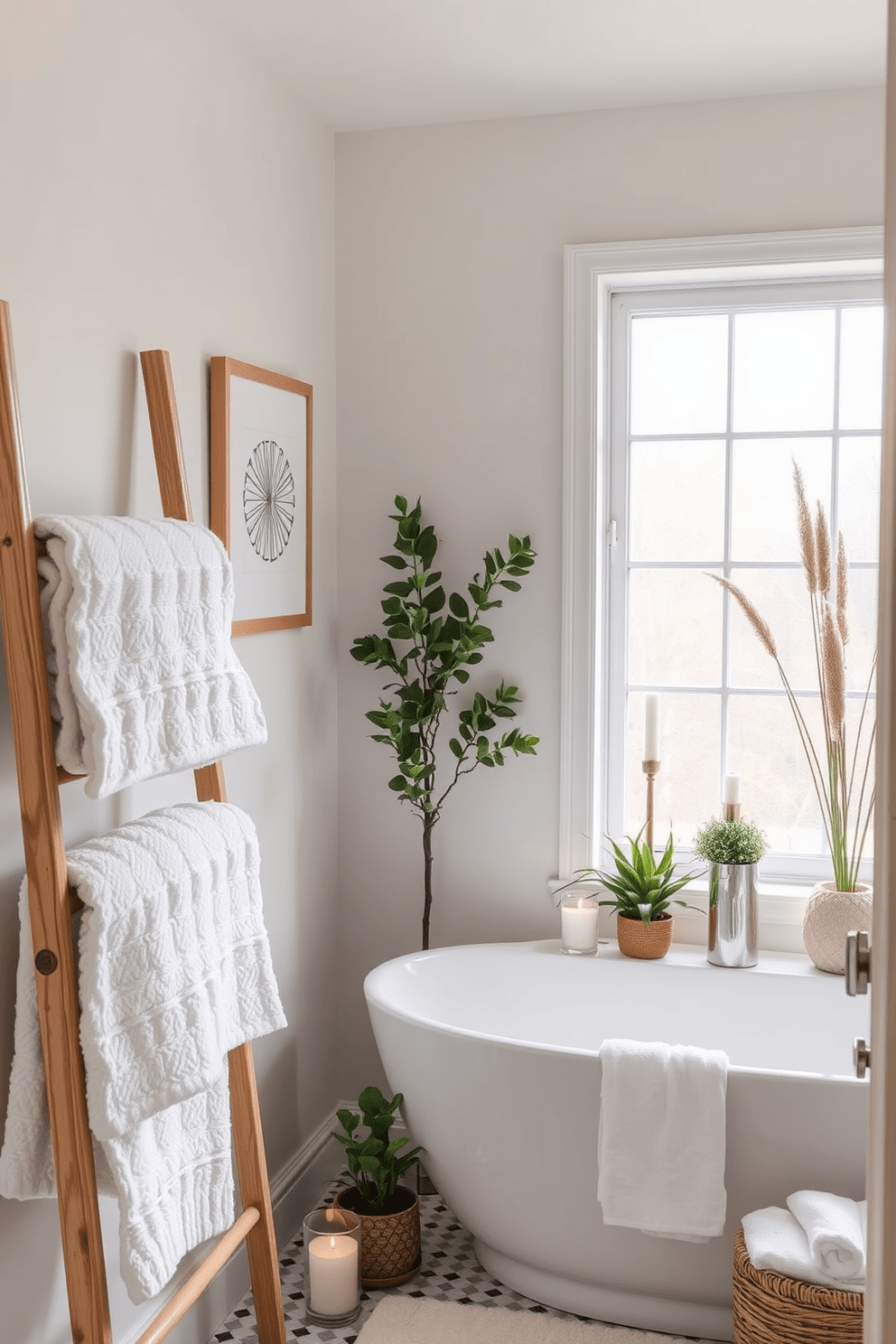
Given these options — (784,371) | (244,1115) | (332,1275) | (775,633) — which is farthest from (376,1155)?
(784,371)

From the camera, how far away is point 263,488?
257cm

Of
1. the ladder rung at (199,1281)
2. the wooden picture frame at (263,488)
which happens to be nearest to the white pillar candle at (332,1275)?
the ladder rung at (199,1281)

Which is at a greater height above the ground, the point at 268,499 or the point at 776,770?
the point at 268,499

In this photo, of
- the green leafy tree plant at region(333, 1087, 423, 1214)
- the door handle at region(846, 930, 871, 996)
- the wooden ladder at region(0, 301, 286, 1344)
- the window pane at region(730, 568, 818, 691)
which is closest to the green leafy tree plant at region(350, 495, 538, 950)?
the green leafy tree plant at region(333, 1087, 423, 1214)

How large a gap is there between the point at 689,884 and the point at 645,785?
272 millimetres

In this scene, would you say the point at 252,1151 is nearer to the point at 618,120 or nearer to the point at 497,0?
the point at 497,0

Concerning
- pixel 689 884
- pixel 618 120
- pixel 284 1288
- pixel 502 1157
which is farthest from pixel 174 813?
pixel 618 120

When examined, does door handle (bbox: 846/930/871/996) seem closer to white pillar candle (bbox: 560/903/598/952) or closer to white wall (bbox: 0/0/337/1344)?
white wall (bbox: 0/0/337/1344)

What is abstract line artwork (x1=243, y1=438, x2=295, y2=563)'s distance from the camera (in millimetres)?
2514

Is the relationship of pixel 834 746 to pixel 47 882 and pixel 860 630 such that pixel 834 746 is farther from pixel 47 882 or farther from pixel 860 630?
pixel 47 882

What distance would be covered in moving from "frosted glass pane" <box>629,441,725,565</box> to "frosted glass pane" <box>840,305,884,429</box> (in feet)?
1.01

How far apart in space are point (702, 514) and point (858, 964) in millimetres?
1932

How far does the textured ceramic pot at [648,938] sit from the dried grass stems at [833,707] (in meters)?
0.40

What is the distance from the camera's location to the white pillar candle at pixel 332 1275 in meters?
2.37
